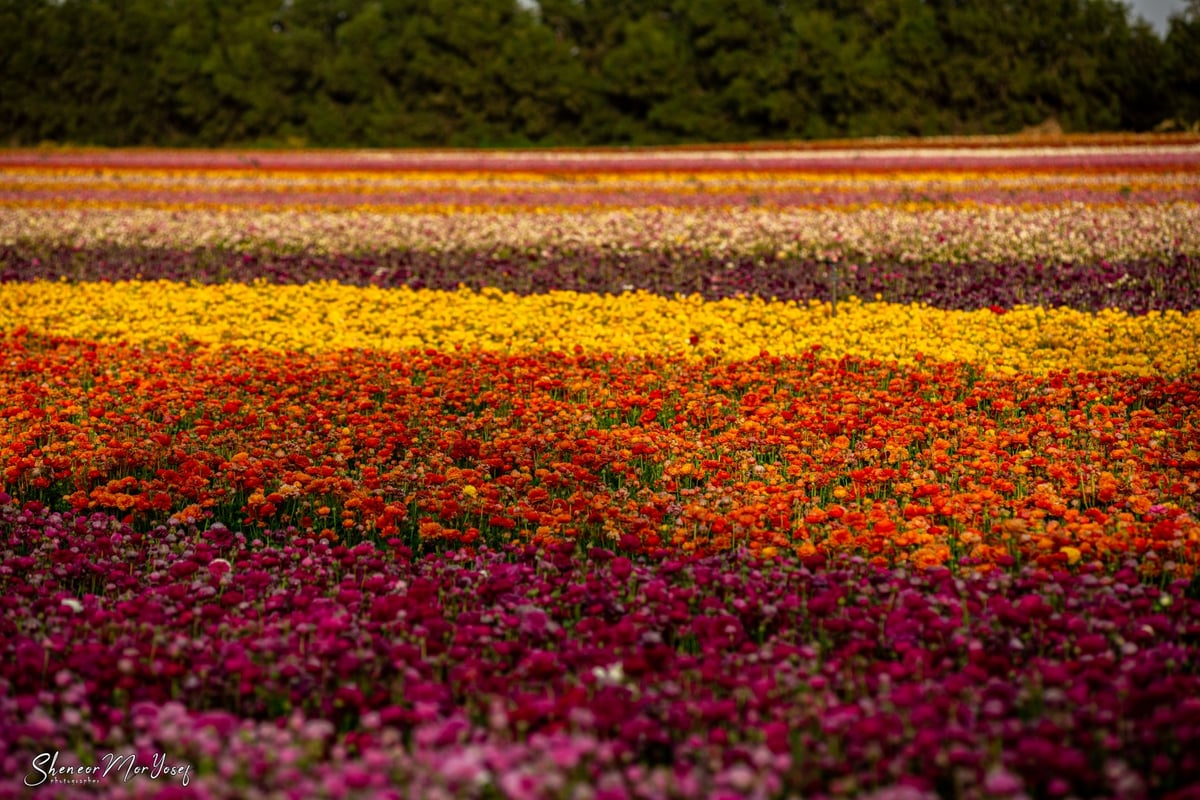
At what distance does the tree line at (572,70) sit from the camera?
49500 millimetres

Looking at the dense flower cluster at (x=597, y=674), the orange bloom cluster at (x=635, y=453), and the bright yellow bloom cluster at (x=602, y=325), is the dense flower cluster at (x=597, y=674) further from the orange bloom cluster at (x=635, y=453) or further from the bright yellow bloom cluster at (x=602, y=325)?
the bright yellow bloom cluster at (x=602, y=325)

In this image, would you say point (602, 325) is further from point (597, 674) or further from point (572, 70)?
point (572, 70)

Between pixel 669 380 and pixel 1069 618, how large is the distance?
15.9 feet

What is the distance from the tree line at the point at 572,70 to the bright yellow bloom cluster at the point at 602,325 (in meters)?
40.2

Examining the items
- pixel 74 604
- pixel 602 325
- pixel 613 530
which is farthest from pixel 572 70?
pixel 74 604

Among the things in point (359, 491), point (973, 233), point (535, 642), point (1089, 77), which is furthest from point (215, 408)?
point (1089, 77)

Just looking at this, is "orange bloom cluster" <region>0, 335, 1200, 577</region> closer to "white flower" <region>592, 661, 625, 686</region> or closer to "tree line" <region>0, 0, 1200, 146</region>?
"white flower" <region>592, 661, 625, 686</region>

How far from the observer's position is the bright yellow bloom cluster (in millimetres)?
9828

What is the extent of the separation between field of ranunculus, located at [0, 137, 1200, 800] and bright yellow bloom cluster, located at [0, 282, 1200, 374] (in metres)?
0.06

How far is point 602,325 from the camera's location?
11484 millimetres

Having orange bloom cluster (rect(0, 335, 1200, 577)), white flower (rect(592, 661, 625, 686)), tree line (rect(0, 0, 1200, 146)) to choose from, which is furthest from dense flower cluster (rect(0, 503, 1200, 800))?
tree line (rect(0, 0, 1200, 146))

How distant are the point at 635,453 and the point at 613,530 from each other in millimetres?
998

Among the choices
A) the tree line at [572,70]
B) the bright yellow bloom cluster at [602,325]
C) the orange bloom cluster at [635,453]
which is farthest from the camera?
the tree line at [572,70]

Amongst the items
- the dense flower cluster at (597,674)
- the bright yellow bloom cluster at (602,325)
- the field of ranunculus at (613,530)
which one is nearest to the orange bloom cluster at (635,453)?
the field of ranunculus at (613,530)
